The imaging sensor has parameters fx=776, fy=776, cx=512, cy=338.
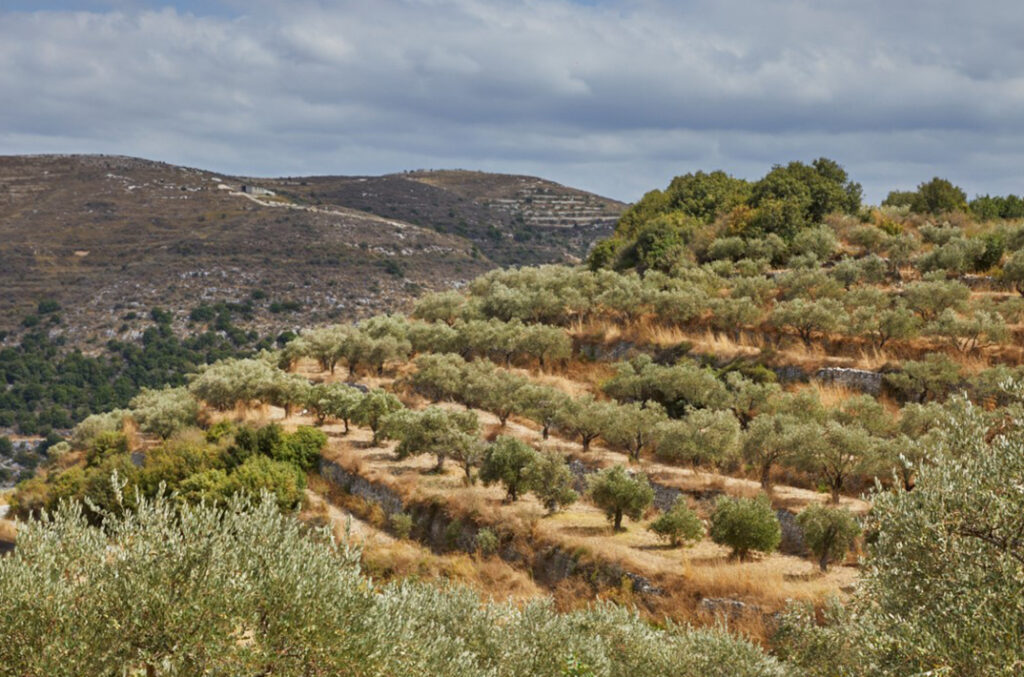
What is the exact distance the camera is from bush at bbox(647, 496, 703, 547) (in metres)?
28.4

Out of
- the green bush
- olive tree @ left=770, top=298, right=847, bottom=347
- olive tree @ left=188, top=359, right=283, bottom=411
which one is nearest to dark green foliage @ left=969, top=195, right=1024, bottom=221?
olive tree @ left=770, top=298, right=847, bottom=347

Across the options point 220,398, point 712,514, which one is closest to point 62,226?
point 220,398

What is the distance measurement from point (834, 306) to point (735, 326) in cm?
636

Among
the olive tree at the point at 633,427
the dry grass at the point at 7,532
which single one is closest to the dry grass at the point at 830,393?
the olive tree at the point at 633,427

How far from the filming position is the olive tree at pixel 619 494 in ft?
99.1

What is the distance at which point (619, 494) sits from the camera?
1188 inches

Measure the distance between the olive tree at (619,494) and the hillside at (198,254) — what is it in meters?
93.8

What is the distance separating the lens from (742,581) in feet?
81.3

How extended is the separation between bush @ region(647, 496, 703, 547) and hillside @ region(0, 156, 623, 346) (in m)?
96.4

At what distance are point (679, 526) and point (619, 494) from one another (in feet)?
9.04

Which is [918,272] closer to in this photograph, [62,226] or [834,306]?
[834,306]

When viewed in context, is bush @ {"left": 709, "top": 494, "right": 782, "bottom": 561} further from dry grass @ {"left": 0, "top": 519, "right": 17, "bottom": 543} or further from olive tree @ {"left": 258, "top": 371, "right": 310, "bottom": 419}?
dry grass @ {"left": 0, "top": 519, "right": 17, "bottom": 543}

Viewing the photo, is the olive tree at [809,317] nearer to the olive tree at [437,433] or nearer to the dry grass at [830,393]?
the dry grass at [830,393]

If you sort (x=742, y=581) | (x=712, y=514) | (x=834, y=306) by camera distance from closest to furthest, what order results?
(x=742, y=581) → (x=712, y=514) → (x=834, y=306)
